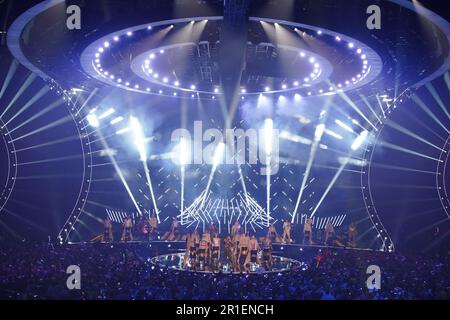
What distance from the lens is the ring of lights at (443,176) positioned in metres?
15.4

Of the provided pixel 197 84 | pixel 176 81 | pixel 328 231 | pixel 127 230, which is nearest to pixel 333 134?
pixel 328 231

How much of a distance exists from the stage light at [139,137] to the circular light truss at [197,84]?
6.23 feet

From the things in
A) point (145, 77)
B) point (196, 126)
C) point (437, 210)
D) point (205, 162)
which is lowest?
point (437, 210)

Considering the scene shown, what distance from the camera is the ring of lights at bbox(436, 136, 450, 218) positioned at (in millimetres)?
15359

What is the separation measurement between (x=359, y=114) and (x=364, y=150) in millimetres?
1395

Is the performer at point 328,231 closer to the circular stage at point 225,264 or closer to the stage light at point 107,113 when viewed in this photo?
the circular stage at point 225,264

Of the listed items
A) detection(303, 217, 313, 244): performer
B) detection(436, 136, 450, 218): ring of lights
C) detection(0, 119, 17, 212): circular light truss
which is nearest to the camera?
detection(436, 136, 450, 218): ring of lights

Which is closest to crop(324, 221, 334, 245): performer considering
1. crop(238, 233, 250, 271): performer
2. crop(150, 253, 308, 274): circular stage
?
crop(150, 253, 308, 274): circular stage

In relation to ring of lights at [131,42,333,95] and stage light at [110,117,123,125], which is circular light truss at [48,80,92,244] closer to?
stage light at [110,117,123,125]

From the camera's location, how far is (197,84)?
53.8ft

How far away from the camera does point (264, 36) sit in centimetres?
1202

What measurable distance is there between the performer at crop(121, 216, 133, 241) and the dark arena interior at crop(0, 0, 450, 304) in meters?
0.07
